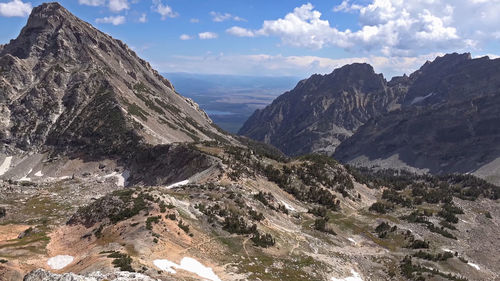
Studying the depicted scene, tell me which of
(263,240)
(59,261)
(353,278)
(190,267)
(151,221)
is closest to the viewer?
(190,267)

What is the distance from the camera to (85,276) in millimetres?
31750

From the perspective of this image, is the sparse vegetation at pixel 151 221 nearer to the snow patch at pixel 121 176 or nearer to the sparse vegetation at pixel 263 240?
the sparse vegetation at pixel 263 240

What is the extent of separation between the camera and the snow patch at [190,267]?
133 feet

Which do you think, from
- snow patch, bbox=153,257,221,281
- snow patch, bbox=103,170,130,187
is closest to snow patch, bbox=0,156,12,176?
snow patch, bbox=103,170,130,187

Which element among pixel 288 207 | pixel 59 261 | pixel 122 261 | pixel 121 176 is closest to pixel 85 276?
pixel 122 261

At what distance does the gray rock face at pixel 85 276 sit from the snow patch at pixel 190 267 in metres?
6.41

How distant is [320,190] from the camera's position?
10375 centimetres

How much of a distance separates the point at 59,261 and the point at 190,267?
16406 millimetres

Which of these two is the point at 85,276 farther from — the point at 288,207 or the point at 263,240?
the point at 288,207

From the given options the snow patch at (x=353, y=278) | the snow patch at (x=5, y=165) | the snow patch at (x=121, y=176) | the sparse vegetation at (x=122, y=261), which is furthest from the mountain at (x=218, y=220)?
the snow patch at (x=5, y=165)

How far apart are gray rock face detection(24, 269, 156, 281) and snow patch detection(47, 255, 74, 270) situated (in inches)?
511

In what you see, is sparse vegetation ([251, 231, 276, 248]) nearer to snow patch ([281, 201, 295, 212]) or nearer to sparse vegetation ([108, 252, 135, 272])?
sparse vegetation ([108, 252, 135, 272])

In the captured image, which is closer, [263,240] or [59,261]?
[59,261]

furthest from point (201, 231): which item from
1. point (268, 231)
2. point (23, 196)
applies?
point (23, 196)
